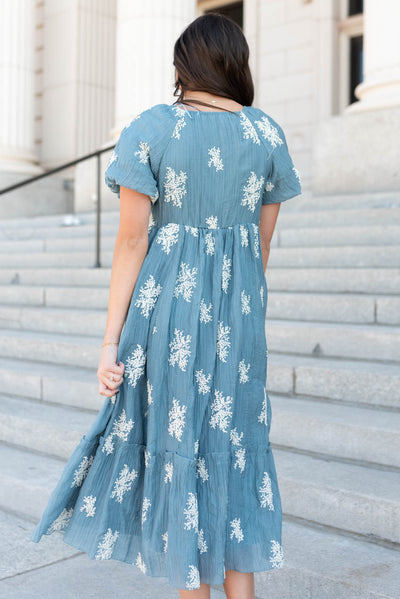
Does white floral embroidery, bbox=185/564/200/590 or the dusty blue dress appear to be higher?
the dusty blue dress

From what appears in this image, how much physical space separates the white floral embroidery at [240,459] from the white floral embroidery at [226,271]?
1.37 ft

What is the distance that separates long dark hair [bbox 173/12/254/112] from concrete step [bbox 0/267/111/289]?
4120mm

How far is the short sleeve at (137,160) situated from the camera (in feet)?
6.14

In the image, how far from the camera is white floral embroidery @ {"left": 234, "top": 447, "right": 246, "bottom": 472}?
6.32ft

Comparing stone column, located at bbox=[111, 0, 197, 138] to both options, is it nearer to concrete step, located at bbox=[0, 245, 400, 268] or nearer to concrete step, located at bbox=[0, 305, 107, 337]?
concrete step, located at bbox=[0, 305, 107, 337]

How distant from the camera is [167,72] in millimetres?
9055

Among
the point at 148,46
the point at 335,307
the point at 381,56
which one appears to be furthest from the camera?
the point at 148,46

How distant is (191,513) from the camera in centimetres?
185

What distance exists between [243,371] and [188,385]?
161 millimetres

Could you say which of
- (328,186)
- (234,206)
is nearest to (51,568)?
(234,206)

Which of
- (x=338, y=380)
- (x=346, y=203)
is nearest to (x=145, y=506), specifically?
(x=338, y=380)

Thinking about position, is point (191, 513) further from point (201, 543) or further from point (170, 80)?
point (170, 80)

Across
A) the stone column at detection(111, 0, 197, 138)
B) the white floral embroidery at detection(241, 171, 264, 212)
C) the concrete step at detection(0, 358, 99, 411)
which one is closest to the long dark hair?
the white floral embroidery at detection(241, 171, 264, 212)

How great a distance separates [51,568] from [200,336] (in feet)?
4.72
